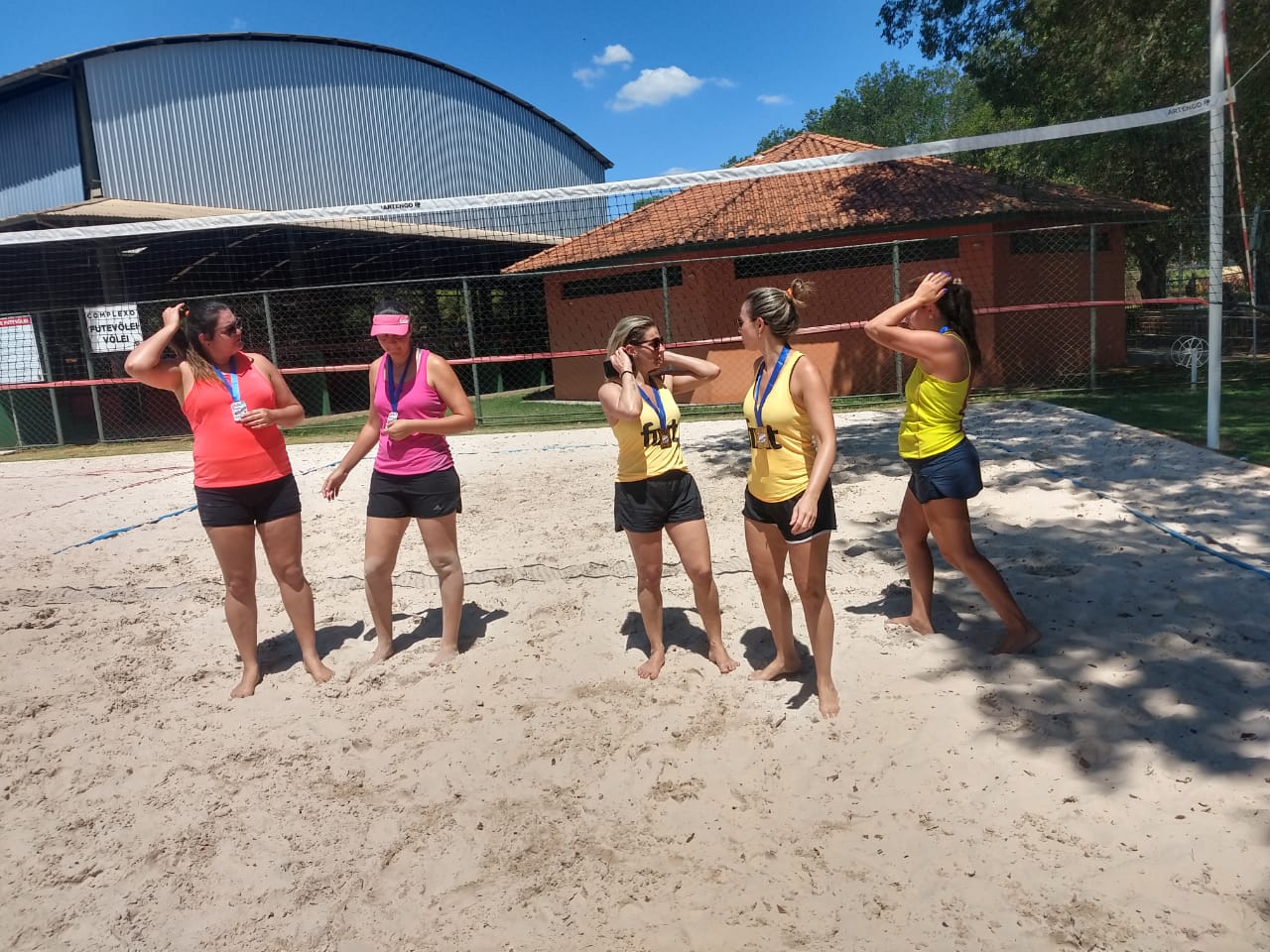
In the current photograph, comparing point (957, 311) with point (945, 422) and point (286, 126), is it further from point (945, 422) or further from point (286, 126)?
point (286, 126)

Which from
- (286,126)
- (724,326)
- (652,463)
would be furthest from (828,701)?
(286,126)

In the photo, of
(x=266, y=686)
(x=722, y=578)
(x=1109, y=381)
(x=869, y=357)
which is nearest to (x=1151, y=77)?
(x=1109, y=381)

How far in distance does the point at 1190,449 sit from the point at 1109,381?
624 cm

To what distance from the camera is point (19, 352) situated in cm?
1305

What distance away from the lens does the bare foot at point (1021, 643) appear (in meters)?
3.72

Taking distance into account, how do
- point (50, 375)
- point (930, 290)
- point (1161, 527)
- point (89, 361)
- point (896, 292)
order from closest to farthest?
1. point (930, 290)
2. point (1161, 527)
3. point (896, 292)
4. point (50, 375)
5. point (89, 361)

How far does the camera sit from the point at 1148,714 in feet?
10.4

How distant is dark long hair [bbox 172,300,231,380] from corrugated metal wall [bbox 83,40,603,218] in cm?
1659

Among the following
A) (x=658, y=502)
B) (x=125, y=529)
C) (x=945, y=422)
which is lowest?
(x=125, y=529)

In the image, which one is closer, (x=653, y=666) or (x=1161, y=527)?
(x=653, y=666)

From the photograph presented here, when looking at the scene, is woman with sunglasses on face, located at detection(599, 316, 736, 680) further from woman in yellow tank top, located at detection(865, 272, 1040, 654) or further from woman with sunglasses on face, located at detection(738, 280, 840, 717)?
woman in yellow tank top, located at detection(865, 272, 1040, 654)

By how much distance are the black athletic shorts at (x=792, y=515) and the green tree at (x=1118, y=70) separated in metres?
11.6

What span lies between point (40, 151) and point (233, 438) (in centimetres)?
1862

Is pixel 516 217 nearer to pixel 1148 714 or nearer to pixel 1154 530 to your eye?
pixel 1154 530
